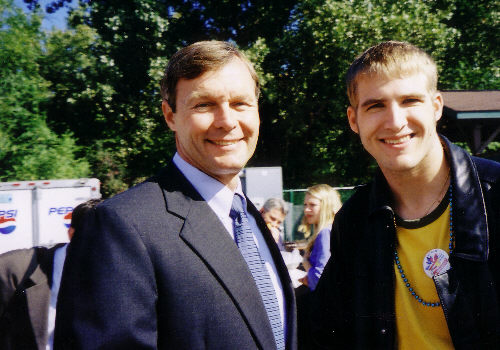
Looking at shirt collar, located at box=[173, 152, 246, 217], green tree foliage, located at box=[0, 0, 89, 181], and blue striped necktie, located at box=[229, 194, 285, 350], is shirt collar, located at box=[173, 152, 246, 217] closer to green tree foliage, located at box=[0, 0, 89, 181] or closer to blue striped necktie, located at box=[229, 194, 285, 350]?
blue striped necktie, located at box=[229, 194, 285, 350]

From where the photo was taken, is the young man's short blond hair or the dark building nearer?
the young man's short blond hair

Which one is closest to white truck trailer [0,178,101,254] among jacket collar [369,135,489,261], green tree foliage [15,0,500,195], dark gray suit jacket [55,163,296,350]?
green tree foliage [15,0,500,195]

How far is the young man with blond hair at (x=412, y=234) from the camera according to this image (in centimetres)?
149

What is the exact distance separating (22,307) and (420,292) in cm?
230

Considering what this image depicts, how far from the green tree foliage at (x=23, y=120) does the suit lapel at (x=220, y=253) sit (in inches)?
449

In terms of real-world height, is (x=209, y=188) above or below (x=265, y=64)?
below

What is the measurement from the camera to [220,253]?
1401 mm

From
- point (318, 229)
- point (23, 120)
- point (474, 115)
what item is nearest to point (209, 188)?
point (318, 229)

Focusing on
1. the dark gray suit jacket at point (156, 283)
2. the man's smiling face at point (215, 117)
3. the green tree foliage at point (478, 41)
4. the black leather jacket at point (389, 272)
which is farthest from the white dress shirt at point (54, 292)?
the green tree foliage at point (478, 41)

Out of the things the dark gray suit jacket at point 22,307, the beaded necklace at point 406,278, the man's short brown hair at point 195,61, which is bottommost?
the dark gray suit jacket at point 22,307

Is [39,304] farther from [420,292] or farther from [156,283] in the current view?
[420,292]

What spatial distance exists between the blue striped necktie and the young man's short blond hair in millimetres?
839

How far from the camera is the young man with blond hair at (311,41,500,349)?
1488 mm

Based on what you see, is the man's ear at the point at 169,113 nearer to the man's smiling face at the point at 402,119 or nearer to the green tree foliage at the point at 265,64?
the man's smiling face at the point at 402,119
